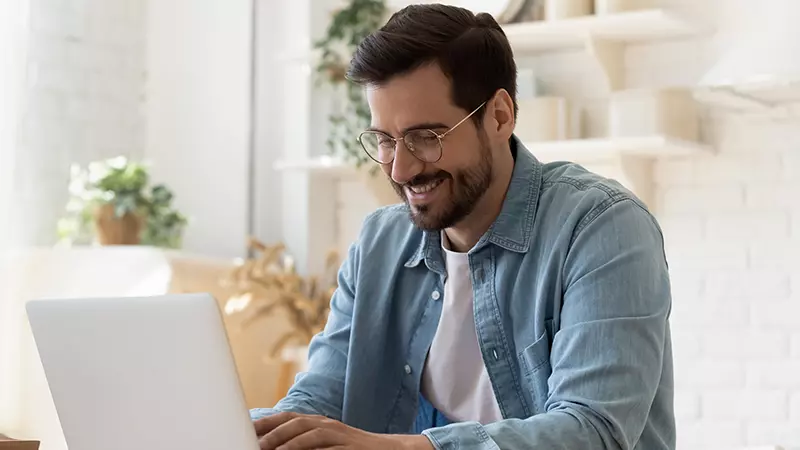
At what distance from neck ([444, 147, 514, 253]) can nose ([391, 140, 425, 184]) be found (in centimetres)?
12

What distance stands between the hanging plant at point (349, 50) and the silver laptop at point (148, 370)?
78.2 inches

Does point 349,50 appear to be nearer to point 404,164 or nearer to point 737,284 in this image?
point 737,284

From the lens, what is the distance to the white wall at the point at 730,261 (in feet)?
8.73

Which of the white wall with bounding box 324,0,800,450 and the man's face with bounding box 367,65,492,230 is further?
the white wall with bounding box 324,0,800,450

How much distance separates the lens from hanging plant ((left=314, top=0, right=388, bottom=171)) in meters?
3.18

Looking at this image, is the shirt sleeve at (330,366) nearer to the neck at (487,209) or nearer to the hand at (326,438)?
the neck at (487,209)

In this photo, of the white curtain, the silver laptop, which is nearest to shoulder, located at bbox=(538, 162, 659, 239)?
the silver laptop

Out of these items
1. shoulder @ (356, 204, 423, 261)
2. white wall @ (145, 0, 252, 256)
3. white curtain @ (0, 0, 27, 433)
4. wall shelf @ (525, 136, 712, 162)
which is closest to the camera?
shoulder @ (356, 204, 423, 261)

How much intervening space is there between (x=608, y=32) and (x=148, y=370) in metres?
1.93

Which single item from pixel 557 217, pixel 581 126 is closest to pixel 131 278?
pixel 581 126

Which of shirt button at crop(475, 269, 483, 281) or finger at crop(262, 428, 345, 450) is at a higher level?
shirt button at crop(475, 269, 483, 281)

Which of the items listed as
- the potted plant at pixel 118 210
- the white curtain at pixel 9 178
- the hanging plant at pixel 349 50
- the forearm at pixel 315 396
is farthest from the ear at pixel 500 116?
the white curtain at pixel 9 178

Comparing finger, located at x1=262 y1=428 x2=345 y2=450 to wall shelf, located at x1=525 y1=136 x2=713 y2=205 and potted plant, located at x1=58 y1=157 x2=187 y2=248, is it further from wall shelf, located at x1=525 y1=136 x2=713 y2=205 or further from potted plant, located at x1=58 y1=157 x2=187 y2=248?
potted plant, located at x1=58 y1=157 x2=187 y2=248

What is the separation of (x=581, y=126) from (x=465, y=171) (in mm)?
1401
